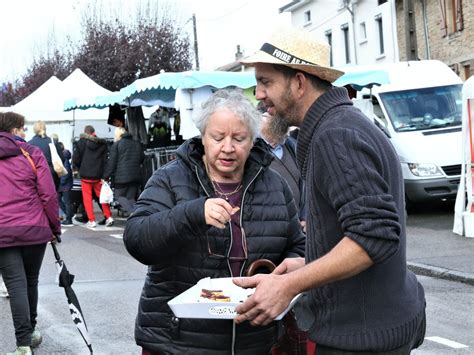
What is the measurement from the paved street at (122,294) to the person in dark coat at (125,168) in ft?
7.28

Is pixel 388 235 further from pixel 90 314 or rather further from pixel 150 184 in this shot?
pixel 90 314

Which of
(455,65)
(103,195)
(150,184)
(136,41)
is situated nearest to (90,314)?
(150,184)

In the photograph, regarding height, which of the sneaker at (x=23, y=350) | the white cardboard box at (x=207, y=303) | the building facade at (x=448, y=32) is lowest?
the sneaker at (x=23, y=350)

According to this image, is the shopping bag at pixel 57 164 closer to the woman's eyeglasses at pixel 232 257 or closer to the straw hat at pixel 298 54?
the woman's eyeglasses at pixel 232 257

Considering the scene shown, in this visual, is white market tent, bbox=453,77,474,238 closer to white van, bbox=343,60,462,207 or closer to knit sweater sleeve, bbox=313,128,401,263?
white van, bbox=343,60,462,207

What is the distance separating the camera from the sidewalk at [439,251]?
10.8 meters

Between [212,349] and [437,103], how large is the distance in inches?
584

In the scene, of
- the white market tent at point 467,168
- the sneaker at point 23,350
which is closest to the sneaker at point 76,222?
the white market tent at point 467,168

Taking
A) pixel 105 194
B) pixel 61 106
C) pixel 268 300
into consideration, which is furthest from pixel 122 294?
pixel 61 106

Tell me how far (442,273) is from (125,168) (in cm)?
914

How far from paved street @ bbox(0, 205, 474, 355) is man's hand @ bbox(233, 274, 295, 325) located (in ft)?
14.8

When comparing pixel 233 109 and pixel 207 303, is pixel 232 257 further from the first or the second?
pixel 233 109

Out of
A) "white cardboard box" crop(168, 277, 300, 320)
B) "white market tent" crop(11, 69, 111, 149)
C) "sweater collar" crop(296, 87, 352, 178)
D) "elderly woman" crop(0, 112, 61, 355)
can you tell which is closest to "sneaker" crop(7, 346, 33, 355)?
"elderly woman" crop(0, 112, 61, 355)

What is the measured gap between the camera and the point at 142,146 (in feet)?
64.6
